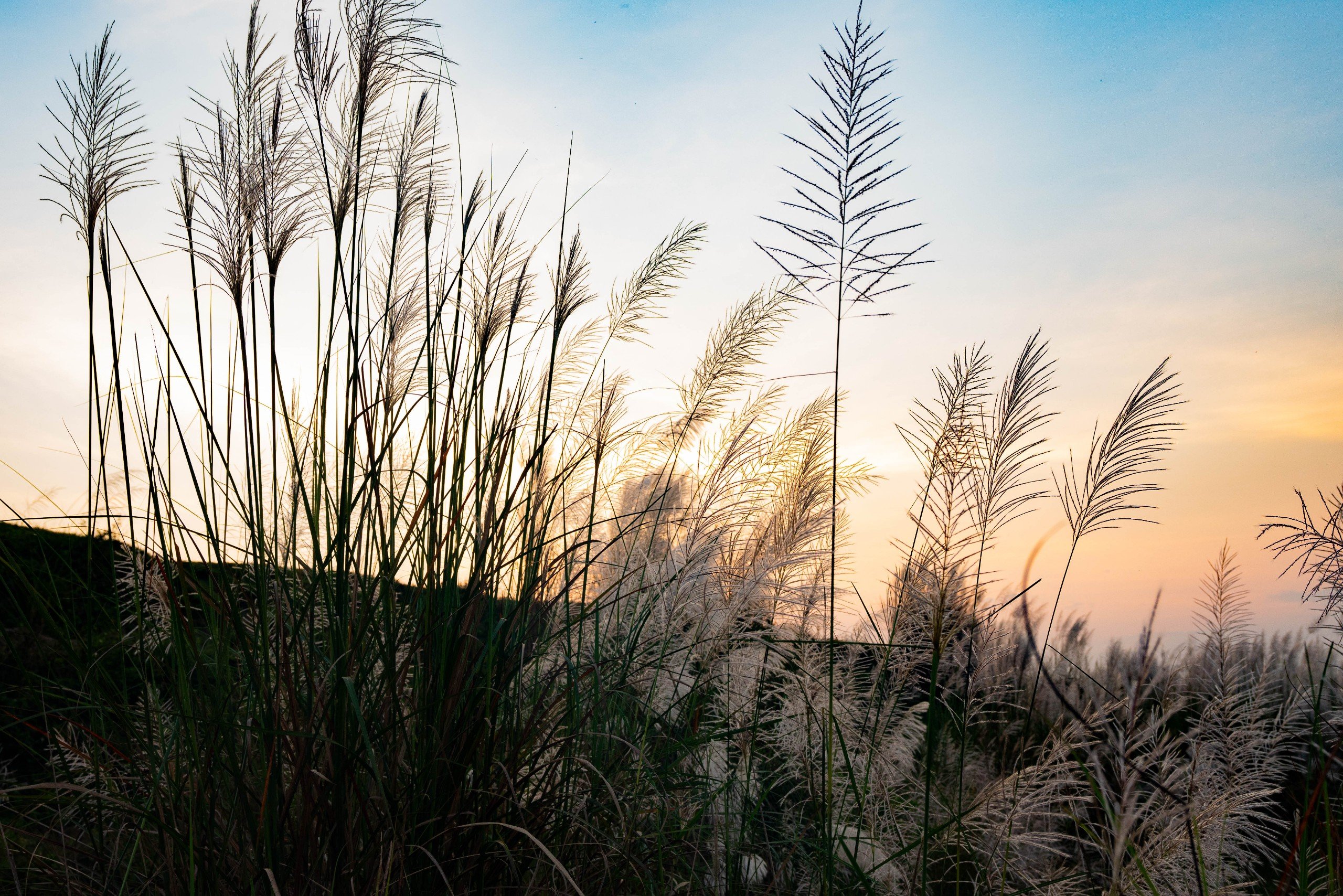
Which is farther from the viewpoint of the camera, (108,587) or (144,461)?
(108,587)

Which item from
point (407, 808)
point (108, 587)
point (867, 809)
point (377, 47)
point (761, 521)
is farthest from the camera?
point (108, 587)

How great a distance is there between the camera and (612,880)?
6.40ft

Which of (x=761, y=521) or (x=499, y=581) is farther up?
(x=761, y=521)

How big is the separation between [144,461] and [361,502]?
530 mm

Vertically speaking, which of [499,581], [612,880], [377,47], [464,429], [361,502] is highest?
[377,47]

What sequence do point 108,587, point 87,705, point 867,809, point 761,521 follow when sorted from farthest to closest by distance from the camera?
point 108,587 < point 761,521 < point 867,809 < point 87,705

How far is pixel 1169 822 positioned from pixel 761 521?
1.35 meters

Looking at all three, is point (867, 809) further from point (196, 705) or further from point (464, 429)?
point (196, 705)

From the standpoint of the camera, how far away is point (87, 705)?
2.06 meters

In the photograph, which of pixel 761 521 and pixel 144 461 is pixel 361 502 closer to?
pixel 144 461

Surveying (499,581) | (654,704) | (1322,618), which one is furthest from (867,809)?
(1322,618)

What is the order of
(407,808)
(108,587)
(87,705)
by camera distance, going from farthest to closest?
(108,587) → (87,705) → (407,808)

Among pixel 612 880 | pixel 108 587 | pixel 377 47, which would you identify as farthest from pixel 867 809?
pixel 108 587

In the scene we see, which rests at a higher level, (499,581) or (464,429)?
(464,429)
